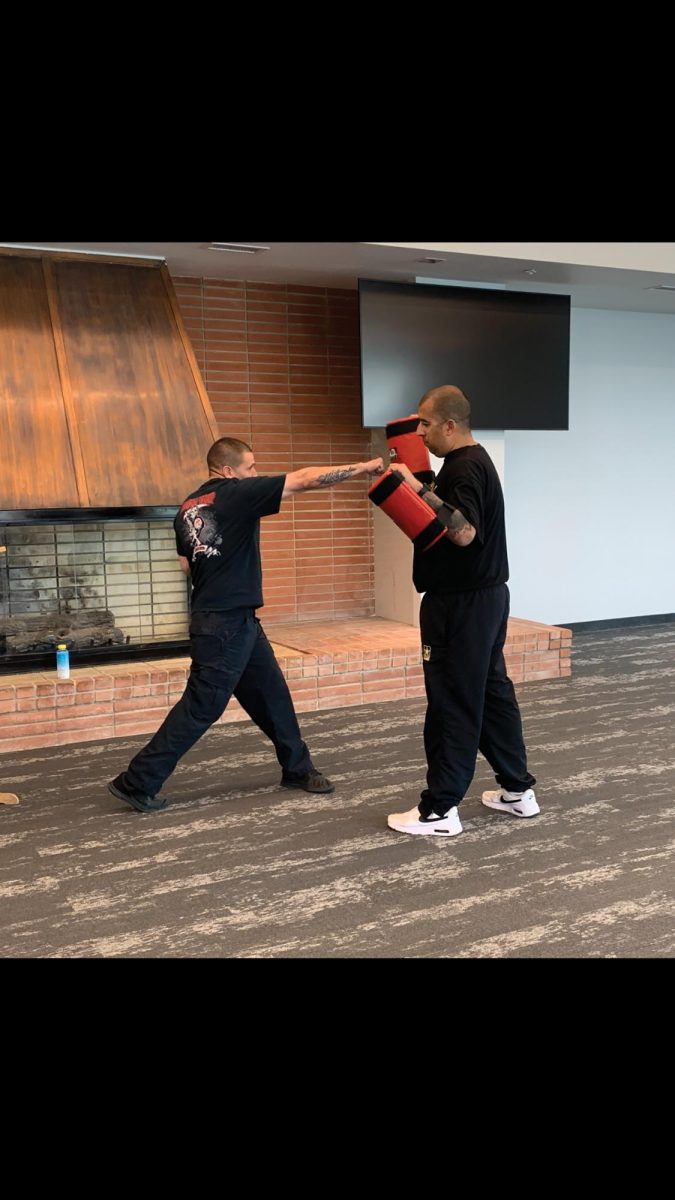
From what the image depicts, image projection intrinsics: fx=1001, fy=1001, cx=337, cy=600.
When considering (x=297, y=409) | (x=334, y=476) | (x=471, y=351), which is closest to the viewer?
(x=334, y=476)

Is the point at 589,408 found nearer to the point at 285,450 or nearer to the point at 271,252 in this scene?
the point at 285,450

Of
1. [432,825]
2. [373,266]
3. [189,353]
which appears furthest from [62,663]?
[373,266]

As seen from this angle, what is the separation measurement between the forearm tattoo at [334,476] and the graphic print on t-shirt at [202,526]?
1.57 ft

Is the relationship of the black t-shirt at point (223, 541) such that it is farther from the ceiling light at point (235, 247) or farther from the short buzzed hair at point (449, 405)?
the ceiling light at point (235, 247)

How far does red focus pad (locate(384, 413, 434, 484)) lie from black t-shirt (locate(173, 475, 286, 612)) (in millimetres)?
474

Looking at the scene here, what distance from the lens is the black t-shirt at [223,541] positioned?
370 cm

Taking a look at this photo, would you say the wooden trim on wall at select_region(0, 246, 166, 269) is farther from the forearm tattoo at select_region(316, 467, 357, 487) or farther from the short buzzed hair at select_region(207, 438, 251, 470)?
the forearm tattoo at select_region(316, 467, 357, 487)

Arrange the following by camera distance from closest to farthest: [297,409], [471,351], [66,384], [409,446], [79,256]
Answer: [409,446] → [66,384] → [79,256] → [471,351] → [297,409]

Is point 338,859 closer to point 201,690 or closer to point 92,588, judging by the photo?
point 201,690

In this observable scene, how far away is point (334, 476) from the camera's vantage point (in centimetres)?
347

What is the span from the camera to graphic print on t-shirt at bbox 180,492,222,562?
3.76 meters

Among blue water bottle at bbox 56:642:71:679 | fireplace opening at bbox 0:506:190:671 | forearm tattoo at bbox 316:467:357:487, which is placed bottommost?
blue water bottle at bbox 56:642:71:679

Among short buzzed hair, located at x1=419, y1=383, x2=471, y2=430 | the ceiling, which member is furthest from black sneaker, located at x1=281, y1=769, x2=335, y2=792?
the ceiling

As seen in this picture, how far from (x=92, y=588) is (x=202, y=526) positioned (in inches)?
68.4
